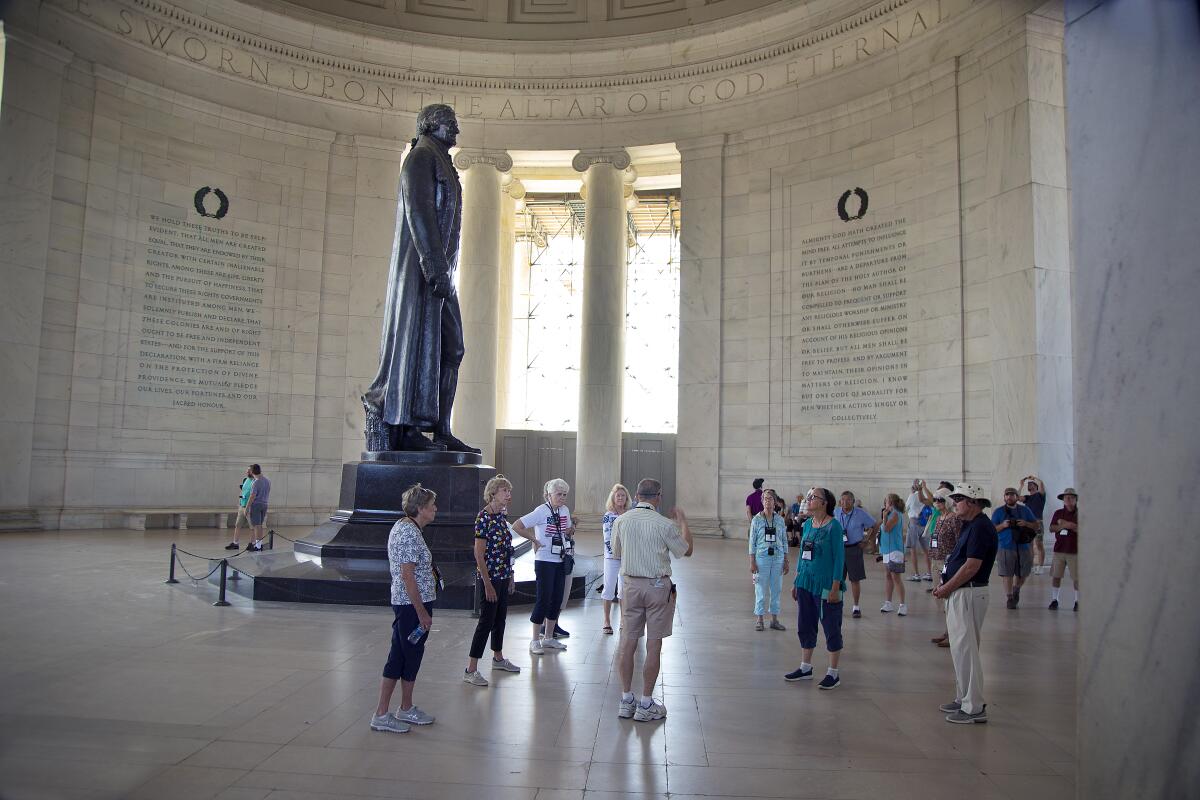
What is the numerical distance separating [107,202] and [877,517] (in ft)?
53.7

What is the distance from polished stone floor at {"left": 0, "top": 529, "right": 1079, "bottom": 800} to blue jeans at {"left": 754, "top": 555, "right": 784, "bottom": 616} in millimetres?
287

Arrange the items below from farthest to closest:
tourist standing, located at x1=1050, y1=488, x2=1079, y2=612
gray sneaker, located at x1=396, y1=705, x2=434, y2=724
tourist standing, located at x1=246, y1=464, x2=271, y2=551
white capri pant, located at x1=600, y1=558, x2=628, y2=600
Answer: tourist standing, located at x1=246, y1=464, x2=271, y2=551
tourist standing, located at x1=1050, y1=488, x2=1079, y2=612
white capri pant, located at x1=600, y1=558, x2=628, y2=600
gray sneaker, located at x1=396, y1=705, x2=434, y2=724

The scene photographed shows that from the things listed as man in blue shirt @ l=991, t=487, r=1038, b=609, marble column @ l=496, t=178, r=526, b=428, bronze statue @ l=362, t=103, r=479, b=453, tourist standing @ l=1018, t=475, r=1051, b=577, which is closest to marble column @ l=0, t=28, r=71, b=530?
bronze statue @ l=362, t=103, r=479, b=453

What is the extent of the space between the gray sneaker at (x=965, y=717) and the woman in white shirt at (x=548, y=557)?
3.01 m

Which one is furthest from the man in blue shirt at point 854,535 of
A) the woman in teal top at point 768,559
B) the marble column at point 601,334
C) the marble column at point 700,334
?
the marble column at point 601,334

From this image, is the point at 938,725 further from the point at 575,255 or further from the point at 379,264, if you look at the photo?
the point at 575,255

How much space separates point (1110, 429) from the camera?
122 inches

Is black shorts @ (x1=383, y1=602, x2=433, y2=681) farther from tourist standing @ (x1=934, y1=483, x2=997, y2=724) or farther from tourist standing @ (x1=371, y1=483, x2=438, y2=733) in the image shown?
tourist standing @ (x1=934, y1=483, x2=997, y2=724)

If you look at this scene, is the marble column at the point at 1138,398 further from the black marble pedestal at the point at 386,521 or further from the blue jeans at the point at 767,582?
the black marble pedestal at the point at 386,521

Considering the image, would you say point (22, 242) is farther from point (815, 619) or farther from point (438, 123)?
point (815, 619)

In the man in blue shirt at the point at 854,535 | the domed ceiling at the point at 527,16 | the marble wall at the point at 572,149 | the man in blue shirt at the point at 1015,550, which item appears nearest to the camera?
Answer: the man in blue shirt at the point at 854,535

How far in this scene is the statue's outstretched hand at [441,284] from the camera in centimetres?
886

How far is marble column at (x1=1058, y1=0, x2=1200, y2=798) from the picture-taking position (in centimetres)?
291

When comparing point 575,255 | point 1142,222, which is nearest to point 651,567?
point 1142,222
